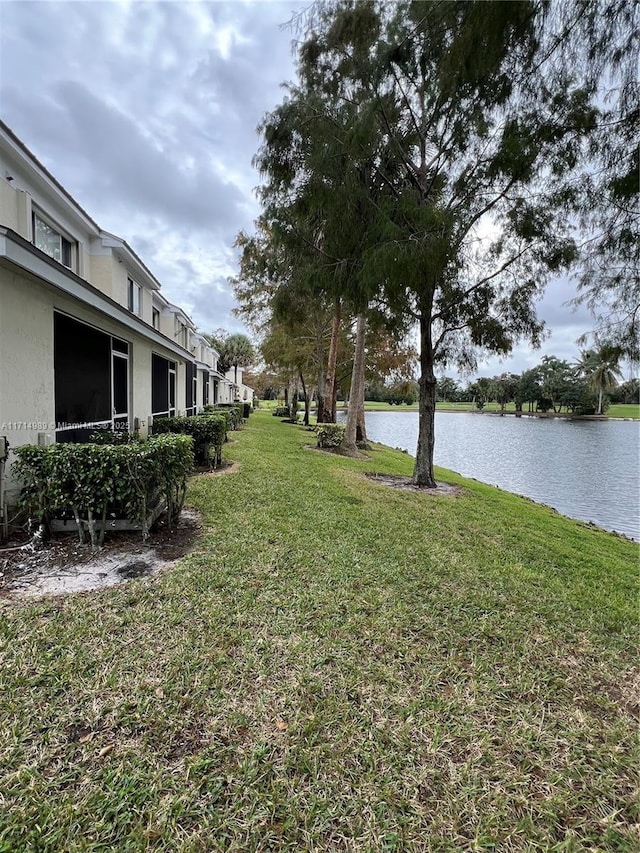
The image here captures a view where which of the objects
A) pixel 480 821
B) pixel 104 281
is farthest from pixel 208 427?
pixel 480 821

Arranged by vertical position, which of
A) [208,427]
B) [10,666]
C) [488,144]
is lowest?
[10,666]

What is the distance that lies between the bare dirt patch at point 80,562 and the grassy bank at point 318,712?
0.23 metres

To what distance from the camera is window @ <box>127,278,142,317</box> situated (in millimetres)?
10172

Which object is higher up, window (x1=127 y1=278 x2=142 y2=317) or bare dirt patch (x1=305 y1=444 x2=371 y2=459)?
window (x1=127 y1=278 x2=142 y2=317)

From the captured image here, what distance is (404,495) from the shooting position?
806cm

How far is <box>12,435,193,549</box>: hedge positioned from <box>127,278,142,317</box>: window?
7389mm

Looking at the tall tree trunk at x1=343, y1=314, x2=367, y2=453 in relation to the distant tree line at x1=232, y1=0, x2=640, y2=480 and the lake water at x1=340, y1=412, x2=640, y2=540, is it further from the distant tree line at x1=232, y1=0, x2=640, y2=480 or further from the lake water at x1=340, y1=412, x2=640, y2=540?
the lake water at x1=340, y1=412, x2=640, y2=540

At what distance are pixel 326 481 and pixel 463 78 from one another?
705cm

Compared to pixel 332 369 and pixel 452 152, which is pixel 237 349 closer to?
pixel 332 369

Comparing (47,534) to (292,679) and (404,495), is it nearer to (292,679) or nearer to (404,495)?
(292,679)

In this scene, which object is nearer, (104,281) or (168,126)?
(104,281)

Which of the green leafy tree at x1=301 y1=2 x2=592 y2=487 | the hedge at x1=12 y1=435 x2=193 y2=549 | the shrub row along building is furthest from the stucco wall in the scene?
the green leafy tree at x1=301 y1=2 x2=592 y2=487

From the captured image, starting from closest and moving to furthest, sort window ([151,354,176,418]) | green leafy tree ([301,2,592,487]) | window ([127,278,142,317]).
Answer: green leafy tree ([301,2,592,487]), window ([127,278,142,317]), window ([151,354,176,418])

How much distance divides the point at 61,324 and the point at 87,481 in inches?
113
